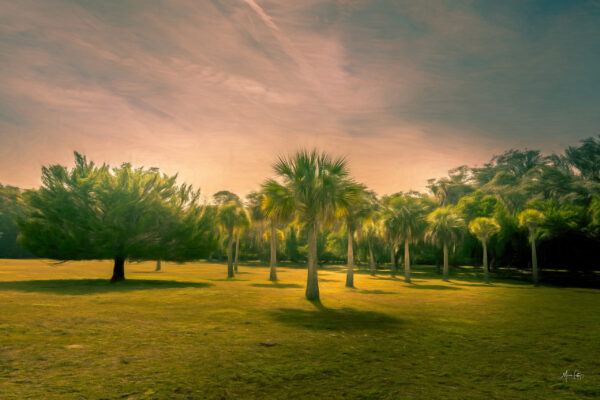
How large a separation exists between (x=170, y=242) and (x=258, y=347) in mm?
22310

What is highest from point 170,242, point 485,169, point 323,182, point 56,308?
point 485,169

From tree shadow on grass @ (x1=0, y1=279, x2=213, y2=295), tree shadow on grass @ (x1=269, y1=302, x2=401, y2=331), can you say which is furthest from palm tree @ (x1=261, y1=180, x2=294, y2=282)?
tree shadow on grass @ (x1=0, y1=279, x2=213, y2=295)

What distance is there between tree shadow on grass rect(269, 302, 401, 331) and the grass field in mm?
47

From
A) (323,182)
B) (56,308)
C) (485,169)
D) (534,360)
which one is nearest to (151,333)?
(56,308)

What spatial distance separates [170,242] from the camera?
2866 centimetres

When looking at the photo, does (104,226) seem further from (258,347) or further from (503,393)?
(503,393)

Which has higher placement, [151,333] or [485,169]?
[485,169]

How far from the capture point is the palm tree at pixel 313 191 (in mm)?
18734

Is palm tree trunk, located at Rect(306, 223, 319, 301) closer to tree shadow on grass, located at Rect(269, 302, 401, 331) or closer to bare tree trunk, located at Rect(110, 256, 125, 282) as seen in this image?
tree shadow on grass, located at Rect(269, 302, 401, 331)

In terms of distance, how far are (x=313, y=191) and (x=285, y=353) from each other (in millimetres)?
11382

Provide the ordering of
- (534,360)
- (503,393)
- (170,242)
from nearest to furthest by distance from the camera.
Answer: (503,393) → (534,360) → (170,242)

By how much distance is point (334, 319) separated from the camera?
519 inches

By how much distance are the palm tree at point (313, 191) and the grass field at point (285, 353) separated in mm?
4904
